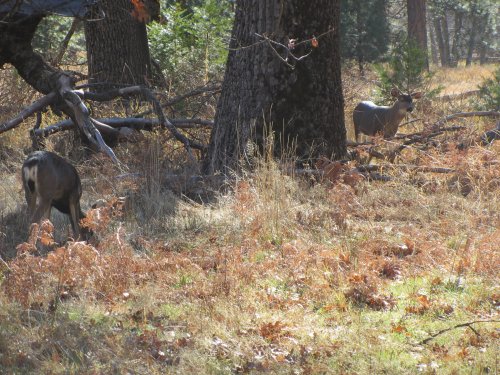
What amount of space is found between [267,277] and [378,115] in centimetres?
780

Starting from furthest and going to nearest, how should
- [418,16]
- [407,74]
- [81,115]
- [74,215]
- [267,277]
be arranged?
[418,16]
[407,74]
[81,115]
[74,215]
[267,277]

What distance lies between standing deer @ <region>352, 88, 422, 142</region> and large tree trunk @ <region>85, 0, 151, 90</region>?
3636mm

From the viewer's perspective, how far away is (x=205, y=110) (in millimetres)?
12688

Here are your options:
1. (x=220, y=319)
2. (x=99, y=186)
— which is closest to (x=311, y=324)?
(x=220, y=319)

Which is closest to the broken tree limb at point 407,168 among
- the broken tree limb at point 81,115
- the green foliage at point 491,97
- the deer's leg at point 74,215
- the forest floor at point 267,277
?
the forest floor at point 267,277

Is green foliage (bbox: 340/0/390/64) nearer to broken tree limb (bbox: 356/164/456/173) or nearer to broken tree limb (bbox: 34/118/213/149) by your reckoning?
broken tree limb (bbox: 34/118/213/149)

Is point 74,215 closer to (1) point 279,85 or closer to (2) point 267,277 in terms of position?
(2) point 267,277

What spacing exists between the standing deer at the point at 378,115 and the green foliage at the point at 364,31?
10594 millimetres

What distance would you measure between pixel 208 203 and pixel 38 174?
1.78m

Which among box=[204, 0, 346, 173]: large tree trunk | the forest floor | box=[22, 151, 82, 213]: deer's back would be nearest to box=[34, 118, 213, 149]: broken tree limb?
box=[204, 0, 346, 173]: large tree trunk

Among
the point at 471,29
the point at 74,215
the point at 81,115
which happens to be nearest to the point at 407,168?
the point at 74,215

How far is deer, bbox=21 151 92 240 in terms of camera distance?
7.63 meters

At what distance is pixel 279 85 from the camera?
938cm

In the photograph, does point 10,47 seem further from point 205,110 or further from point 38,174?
point 205,110
